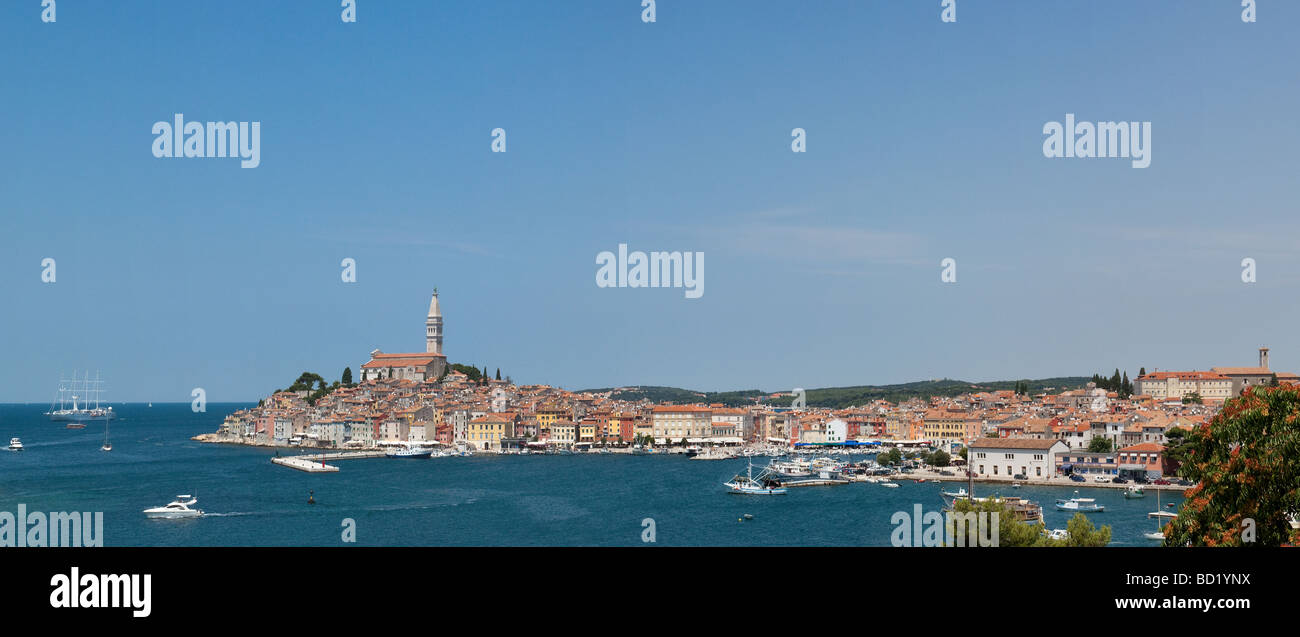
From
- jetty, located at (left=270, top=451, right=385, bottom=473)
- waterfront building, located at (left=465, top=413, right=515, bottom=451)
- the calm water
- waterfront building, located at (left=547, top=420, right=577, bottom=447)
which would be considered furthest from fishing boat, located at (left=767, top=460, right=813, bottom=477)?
waterfront building, located at (left=465, top=413, right=515, bottom=451)

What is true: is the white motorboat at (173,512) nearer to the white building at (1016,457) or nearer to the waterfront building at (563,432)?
the white building at (1016,457)

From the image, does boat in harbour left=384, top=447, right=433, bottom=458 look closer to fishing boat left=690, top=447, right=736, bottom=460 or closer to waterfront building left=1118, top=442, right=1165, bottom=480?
fishing boat left=690, top=447, right=736, bottom=460

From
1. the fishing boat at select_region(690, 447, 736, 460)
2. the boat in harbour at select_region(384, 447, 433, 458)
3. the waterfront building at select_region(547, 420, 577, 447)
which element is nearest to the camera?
the fishing boat at select_region(690, 447, 736, 460)

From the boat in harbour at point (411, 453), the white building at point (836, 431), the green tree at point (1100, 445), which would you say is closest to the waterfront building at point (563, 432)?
the boat in harbour at point (411, 453)

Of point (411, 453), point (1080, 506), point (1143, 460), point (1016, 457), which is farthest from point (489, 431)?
point (1080, 506)
